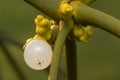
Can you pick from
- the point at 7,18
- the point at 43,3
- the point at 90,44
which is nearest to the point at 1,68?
the point at 7,18

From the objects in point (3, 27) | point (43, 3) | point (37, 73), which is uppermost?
point (43, 3)

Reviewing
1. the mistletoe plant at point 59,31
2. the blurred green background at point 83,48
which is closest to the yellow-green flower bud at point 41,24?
the mistletoe plant at point 59,31

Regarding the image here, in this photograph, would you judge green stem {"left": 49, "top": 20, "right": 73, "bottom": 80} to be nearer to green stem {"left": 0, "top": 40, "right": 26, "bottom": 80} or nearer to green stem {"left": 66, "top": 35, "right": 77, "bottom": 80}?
green stem {"left": 66, "top": 35, "right": 77, "bottom": 80}

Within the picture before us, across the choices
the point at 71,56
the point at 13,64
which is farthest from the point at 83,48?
the point at 71,56

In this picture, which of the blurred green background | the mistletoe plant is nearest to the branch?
the mistletoe plant

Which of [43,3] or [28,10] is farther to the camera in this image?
[28,10]

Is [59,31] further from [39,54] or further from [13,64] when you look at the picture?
[13,64]

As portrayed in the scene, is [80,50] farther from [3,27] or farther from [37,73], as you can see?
[3,27]
